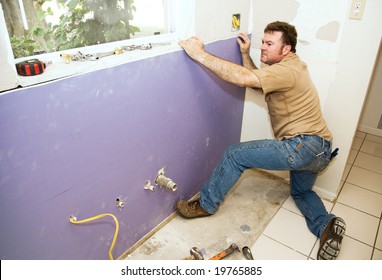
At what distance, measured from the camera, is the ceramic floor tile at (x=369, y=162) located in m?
2.29

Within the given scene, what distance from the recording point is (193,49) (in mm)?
1398

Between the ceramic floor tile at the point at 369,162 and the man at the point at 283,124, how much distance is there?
88cm

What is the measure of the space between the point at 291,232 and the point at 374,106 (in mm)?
1674

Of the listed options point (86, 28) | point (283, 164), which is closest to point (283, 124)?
point (283, 164)

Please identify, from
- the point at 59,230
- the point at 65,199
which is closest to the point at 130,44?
the point at 65,199

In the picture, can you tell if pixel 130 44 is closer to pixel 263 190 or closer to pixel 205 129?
pixel 205 129

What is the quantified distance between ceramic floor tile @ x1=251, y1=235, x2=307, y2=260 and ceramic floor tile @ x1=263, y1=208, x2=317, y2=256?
0.03m

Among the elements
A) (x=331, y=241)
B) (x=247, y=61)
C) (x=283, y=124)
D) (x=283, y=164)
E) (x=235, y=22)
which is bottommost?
(x=331, y=241)

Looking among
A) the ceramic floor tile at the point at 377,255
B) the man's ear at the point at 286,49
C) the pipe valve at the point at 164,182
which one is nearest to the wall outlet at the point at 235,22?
the man's ear at the point at 286,49

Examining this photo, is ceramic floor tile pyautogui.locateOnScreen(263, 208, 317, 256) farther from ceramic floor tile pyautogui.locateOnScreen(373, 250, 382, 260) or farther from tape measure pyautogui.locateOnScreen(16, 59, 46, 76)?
tape measure pyautogui.locateOnScreen(16, 59, 46, 76)

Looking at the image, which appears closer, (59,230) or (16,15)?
(16,15)

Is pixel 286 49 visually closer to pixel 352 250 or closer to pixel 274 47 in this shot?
pixel 274 47
